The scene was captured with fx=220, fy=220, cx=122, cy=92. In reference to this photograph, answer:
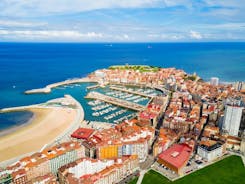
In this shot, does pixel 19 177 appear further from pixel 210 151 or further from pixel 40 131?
pixel 210 151

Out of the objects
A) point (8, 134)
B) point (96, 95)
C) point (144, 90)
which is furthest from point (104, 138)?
point (144, 90)

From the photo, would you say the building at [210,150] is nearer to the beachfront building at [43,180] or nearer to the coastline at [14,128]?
the beachfront building at [43,180]

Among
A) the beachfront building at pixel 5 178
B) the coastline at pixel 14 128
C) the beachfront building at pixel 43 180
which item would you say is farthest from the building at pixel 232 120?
the coastline at pixel 14 128

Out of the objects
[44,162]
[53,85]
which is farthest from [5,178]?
[53,85]

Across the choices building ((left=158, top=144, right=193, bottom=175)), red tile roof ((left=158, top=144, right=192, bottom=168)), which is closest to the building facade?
building ((left=158, top=144, right=193, bottom=175))

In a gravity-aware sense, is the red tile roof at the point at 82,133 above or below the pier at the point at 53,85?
below
